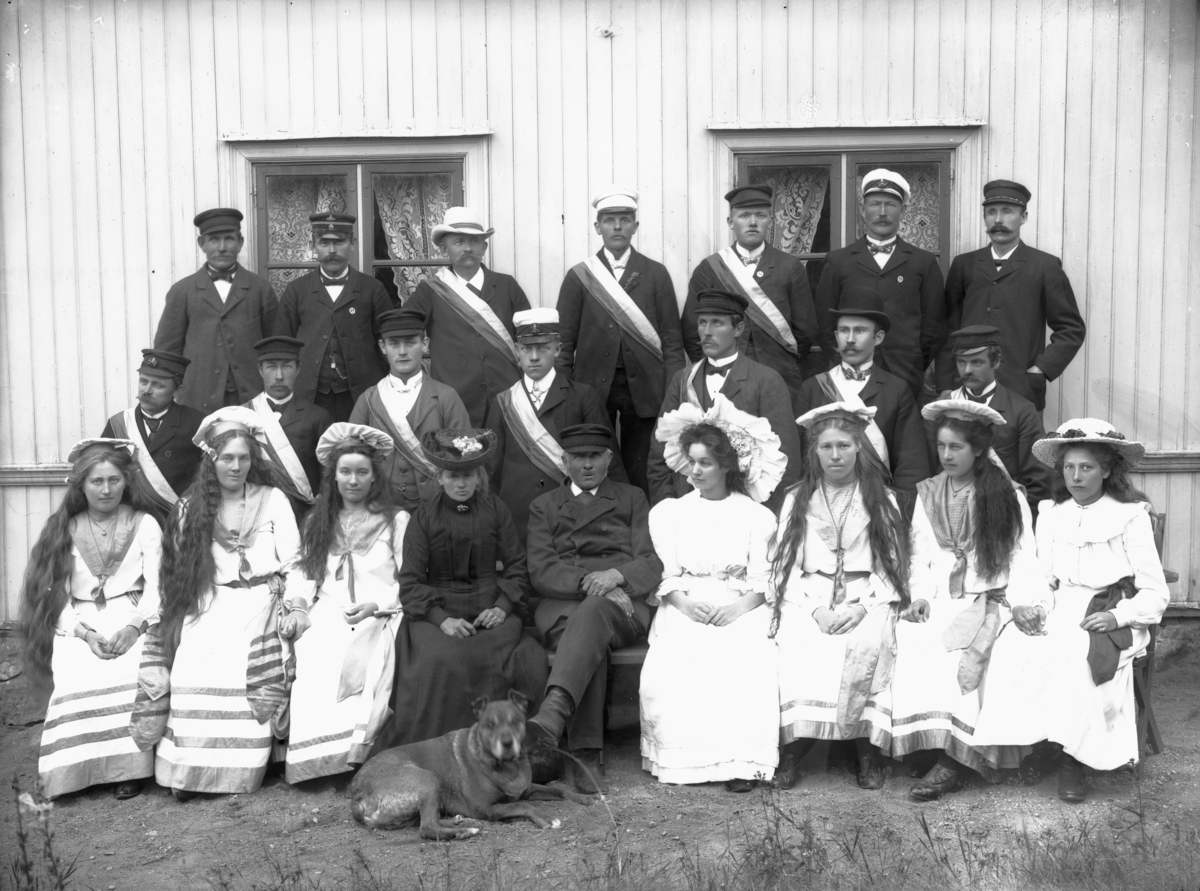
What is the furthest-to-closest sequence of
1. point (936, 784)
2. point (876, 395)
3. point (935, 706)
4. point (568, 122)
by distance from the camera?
point (568, 122)
point (876, 395)
point (935, 706)
point (936, 784)

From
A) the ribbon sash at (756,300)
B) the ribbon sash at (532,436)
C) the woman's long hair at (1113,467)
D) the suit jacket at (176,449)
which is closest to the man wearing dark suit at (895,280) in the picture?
the ribbon sash at (756,300)

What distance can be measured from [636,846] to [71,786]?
8.09ft

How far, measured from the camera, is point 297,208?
7.67 metres

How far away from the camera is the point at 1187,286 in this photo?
7312 millimetres

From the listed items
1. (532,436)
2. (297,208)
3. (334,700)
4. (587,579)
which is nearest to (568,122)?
(297,208)

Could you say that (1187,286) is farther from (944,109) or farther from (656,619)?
(656,619)

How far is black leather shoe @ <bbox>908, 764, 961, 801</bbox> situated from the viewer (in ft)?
17.2

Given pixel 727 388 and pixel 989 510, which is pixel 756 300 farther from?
pixel 989 510

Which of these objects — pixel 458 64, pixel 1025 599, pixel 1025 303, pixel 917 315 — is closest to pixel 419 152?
pixel 458 64

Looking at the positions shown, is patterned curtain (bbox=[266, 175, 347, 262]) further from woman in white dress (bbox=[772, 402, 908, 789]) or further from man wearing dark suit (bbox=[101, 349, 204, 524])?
woman in white dress (bbox=[772, 402, 908, 789])

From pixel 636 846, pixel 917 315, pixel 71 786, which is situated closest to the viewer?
pixel 636 846

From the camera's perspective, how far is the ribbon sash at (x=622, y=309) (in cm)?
693

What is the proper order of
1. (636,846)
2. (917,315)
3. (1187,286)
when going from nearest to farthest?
(636,846) < (917,315) < (1187,286)

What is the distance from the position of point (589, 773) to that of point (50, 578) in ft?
8.43
